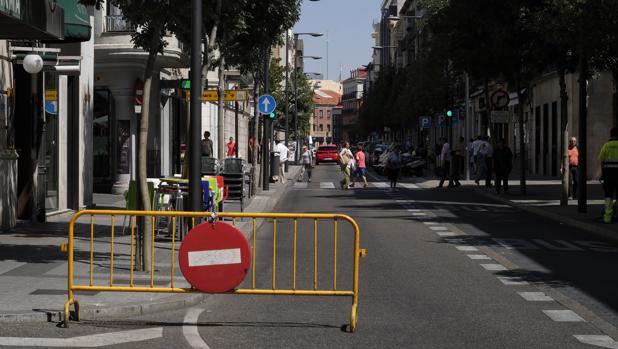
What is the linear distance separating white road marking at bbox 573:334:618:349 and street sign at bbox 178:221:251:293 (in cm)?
276

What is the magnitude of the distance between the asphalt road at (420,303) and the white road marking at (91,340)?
0.02 meters

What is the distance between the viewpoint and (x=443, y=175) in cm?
4300

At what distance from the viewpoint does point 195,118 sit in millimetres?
13156

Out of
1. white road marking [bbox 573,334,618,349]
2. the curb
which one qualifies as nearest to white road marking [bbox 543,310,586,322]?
white road marking [bbox 573,334,618,349]

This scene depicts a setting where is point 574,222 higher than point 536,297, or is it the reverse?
point 574,222

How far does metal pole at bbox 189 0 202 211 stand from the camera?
12.8m

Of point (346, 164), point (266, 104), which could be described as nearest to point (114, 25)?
point (266, 104)

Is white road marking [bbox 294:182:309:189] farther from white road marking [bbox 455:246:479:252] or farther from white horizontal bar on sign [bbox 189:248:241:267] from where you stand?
white horizontal bar on sign [bbox 189:248:241:267]

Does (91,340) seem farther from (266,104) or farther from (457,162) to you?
(457,162)

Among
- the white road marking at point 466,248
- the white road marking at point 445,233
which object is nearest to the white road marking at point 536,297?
the white road marking at point 466,248

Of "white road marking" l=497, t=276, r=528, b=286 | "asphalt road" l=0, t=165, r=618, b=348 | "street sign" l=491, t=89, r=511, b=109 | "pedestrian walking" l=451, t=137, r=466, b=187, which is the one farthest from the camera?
"pedestrian walking" l=451, t=137, r=466, b=187

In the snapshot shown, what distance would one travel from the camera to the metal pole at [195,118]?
12.8 metres

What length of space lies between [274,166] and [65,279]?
3463 cm

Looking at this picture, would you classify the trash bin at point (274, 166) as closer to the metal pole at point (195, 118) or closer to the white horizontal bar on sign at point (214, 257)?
the metal pole at point (195, 118)
